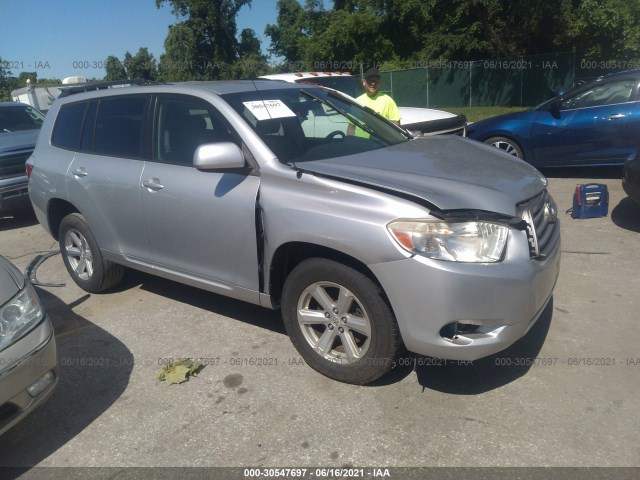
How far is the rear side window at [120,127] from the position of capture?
4.41 metres

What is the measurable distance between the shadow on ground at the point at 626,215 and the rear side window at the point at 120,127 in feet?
16.3

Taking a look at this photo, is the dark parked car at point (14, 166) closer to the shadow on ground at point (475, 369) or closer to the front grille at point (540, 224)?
the shadow on ground at point (475, 369)

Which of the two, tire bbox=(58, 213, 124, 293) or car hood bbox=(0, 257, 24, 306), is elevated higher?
car hood bbox=(0, 257, 24, 306)

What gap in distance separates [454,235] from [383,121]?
7.09 feet

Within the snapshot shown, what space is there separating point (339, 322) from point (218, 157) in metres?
1.25

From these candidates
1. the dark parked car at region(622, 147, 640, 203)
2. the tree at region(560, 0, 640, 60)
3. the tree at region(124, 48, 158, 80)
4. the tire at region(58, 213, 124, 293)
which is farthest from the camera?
the tree at region(124, 48, 158, 80)

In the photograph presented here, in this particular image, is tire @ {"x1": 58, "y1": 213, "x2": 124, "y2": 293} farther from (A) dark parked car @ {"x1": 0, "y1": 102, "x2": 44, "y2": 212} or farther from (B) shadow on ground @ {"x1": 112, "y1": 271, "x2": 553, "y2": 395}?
(A) dark parked car @ {"x1": 0, "y1": 102, "x2": 44, "y2": 212}

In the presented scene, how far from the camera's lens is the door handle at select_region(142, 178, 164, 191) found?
13.3 ft

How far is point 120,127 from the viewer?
15.1ft

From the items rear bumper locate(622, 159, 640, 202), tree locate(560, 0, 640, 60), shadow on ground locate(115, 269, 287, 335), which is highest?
tree locate(560, 0, 640, 60)

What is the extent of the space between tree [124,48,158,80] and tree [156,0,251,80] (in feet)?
41.4

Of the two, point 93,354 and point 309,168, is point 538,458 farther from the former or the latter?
point 93,354

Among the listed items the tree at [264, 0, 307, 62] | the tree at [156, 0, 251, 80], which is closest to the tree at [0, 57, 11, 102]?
the tree at [156, 0, 251, 80]

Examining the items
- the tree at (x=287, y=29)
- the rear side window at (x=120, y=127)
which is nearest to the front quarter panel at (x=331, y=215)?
the rear side window at (x=120, y=127)
